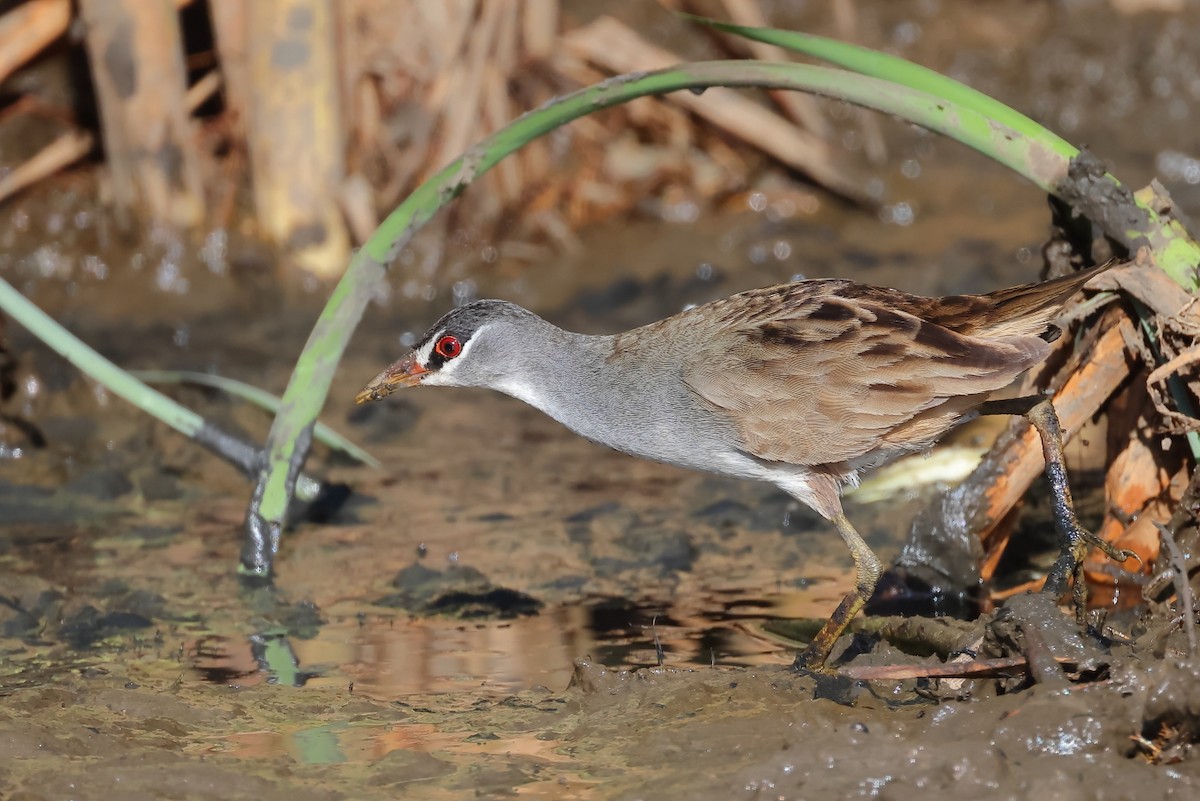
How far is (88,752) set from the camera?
345 centimetres

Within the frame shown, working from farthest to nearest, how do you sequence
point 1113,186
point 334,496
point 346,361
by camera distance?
point 346,361, point 334,496, point 1113,186

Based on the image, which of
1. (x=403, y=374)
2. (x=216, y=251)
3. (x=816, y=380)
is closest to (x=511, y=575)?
(x=403, y=374)

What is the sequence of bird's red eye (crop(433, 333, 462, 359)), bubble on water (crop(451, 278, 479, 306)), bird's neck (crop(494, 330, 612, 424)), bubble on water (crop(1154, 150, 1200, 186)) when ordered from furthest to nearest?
1. bubble on water (crop(1154, 150, 1200, 186))
2. bubble on water (crop(451, 278, 479, 306))
3. bird's red eye (crop(433, 333, 462, 359))
4. bird's neck (crop(494, 330, 612, 424))

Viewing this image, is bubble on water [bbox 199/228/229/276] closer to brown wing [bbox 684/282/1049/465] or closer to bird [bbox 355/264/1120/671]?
bird [bbox 355/264/1120/671]

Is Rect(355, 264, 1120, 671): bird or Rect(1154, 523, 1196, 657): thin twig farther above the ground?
Rect(355, 264, 1120, 671): bird

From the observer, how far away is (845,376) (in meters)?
4.00

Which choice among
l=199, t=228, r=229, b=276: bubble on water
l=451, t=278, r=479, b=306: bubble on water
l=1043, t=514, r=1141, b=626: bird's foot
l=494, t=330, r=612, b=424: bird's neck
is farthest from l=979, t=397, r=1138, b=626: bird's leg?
l=199, t=228, r=229, b=276: bubble on water

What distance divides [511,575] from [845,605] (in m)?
1.31

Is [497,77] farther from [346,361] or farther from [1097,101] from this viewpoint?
[1097,101]

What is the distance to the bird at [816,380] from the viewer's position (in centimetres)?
395

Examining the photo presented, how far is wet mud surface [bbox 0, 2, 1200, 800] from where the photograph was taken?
328cm

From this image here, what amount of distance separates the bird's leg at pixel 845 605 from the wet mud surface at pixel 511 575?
0.27 feet

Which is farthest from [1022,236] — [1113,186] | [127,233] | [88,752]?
[88,752]

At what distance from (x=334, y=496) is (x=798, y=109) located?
3759 mm
